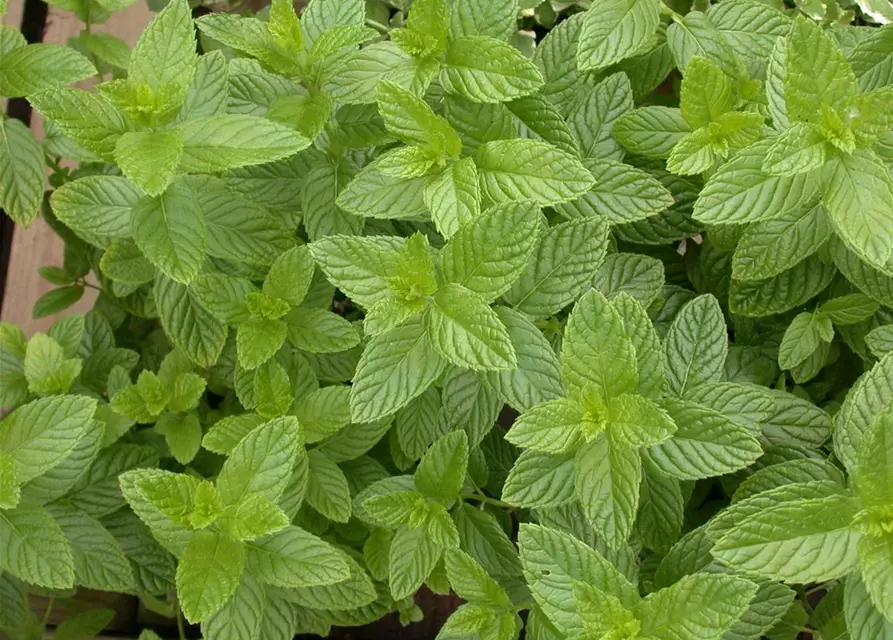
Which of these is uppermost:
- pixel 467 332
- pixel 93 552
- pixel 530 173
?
pixel 530 173

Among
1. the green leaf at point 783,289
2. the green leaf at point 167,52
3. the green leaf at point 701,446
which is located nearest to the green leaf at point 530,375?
the green leaf at point 701,446

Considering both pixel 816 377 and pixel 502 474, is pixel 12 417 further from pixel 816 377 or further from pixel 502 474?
pixel 816 377

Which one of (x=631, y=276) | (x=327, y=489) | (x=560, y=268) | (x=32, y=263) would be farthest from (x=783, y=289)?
(x=32, y=263)

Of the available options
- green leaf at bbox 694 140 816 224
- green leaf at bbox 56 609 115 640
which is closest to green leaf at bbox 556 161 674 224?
green leaf at bbox 694 140 816 224

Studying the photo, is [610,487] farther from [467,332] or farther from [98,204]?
[98,204]

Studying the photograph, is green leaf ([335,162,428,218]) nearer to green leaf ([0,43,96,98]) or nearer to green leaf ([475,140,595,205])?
green leaf ([475,140,595,205])

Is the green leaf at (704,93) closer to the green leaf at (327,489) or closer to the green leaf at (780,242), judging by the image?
the green leaf at (780,242)
